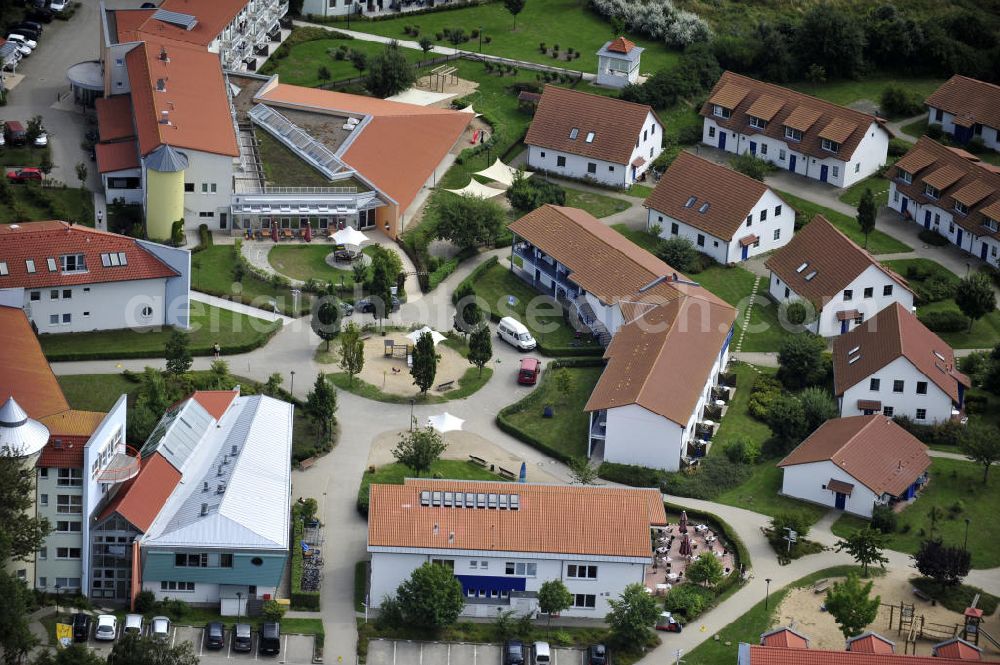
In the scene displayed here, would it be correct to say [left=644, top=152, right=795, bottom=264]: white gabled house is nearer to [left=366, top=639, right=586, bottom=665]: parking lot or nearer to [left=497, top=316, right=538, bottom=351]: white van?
[left=497, top=316, right=538, bottom=351]: white van

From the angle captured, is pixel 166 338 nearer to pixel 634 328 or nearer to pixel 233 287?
pixel 233 287

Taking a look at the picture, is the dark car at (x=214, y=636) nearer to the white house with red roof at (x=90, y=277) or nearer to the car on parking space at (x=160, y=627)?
the car on parking space at (x=160, y=627)

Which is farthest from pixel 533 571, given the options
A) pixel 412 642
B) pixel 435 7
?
pixel 435 7

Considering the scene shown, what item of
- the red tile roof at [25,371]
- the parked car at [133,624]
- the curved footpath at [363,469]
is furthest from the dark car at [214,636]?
the red tile roof at [25,371]

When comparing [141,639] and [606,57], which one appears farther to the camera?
[606,57]

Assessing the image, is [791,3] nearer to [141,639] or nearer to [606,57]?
[606,57]

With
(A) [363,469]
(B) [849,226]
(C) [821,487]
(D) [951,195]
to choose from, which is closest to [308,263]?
(A) [363,469]
